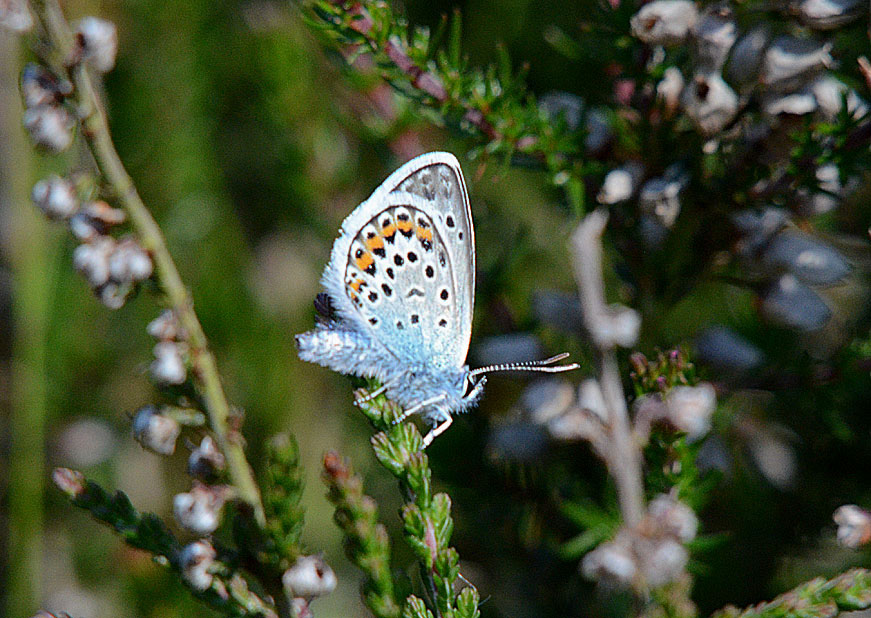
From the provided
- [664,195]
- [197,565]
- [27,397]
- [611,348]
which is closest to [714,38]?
[664,195]

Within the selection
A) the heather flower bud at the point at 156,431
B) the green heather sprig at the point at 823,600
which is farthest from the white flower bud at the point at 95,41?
the green heather sprig at the point at 823,600

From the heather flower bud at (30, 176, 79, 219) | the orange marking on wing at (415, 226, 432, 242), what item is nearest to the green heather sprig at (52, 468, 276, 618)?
the heather flower bud at (30, 176, 79, 219)

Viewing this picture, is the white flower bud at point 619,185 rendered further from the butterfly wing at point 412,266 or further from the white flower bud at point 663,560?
the white flower bud at point 663,560

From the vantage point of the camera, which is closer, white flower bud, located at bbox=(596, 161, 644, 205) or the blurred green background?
white flower bud, located at bbox=(596, 161, 644, 205)

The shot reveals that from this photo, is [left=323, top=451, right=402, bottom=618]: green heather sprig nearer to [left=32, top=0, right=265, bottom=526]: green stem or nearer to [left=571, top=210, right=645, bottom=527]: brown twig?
Result: [left=32, top=0, right=265, bottom=526]: green stem

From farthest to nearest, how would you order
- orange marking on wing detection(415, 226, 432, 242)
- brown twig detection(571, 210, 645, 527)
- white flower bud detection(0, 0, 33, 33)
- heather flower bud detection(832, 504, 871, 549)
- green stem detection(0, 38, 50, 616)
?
green stem detection(0, 38, 50, 616), orange marking on wing detection(415, 226, 432, 242), brown twig detection(571, 210, 645, 527), heather flower bud detection(832, 504, 871, 549), white flower bud detection(0, 0, 33, 33)

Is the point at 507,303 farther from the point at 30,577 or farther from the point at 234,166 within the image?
the point at 234,166

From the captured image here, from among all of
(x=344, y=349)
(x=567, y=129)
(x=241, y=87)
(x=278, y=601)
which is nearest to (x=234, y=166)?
(x=241, y=87)
